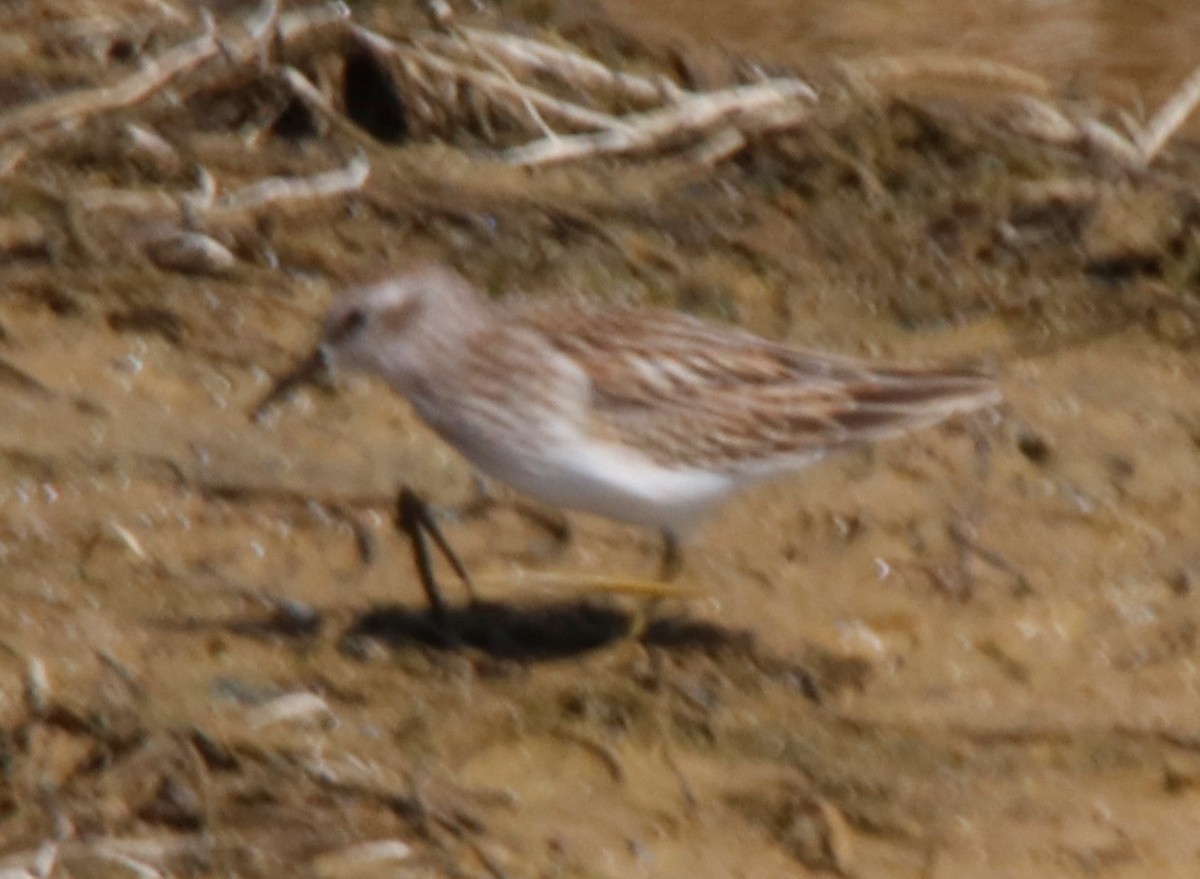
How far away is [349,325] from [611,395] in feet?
2.26

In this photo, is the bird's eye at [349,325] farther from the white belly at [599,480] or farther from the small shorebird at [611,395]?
the white belly at [599,480]

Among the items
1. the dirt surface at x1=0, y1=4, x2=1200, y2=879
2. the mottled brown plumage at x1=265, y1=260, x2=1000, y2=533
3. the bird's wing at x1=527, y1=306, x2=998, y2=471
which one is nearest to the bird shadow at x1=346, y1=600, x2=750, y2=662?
the dirt surface at x1=0, y1=4, x2=1200, y2=879

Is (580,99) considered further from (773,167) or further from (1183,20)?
(1183,20)

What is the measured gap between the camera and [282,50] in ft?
28.9

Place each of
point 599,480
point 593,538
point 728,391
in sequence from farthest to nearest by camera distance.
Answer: point 593,538, point 728,391, point 599,480

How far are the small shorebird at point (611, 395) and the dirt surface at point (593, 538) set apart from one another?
0.37 meters

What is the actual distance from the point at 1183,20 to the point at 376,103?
13.2 feet

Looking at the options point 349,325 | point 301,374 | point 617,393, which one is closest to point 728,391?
point 617,393

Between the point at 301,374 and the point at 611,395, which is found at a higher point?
the point at 611,395

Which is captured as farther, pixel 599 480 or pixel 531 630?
pixel 531 630

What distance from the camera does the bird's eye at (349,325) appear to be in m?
6.40

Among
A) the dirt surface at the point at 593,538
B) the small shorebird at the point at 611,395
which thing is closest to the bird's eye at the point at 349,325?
the small shorebird at the point at 611,395

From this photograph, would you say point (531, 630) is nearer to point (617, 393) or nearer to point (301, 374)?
point (617, 393)

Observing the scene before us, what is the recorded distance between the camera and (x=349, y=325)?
641 centimetres
